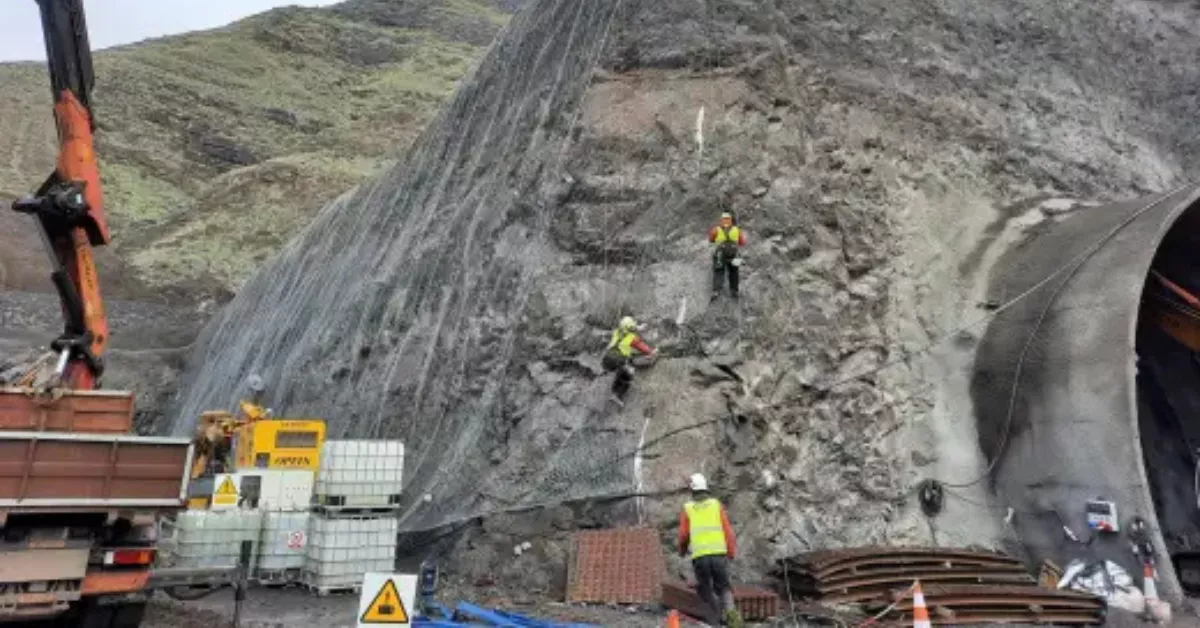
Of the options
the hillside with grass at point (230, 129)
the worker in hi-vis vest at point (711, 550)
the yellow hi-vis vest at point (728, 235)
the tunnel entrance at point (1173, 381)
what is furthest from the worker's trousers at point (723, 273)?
the hillside with grass at point (230, 129)

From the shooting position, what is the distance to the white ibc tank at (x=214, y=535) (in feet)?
32.7

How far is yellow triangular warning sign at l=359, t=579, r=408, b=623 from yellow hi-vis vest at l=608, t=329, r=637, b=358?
17.9 feet

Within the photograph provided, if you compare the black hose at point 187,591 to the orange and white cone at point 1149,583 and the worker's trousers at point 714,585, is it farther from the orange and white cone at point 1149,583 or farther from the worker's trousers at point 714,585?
the orange and white cone at point 1149,583

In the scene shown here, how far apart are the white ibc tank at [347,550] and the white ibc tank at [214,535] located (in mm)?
826

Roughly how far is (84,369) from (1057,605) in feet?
34.6

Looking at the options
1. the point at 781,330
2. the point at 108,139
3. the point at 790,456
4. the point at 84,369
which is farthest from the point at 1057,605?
the point at 108,139

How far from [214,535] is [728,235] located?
7479 millimetres

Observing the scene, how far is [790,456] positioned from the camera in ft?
34.9

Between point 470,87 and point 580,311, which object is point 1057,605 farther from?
point 470,87

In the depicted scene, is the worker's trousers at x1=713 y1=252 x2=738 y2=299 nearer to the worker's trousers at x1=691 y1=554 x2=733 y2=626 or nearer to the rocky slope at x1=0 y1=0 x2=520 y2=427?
the worker's trousers at x1=691 y1=554 x2=733 y2=626

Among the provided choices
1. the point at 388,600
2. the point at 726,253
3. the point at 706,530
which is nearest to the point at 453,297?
the point at 726,253

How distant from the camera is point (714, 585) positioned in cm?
802

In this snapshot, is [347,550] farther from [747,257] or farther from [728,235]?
[747,257]

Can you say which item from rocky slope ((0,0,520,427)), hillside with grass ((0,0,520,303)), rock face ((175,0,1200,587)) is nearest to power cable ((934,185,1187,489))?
rock face ((175,0,1200,587))
